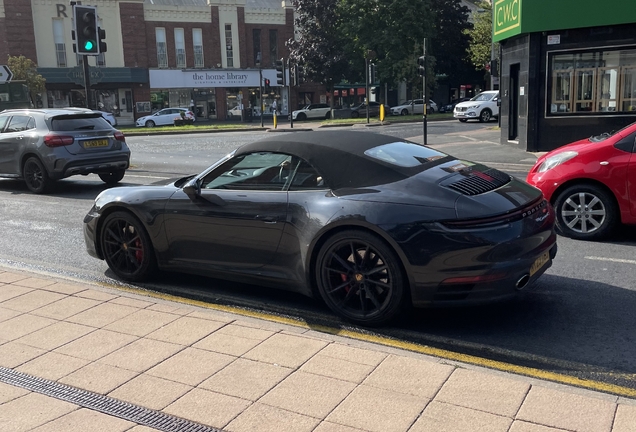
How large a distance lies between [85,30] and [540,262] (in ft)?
43.6

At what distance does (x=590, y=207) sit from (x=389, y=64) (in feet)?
123

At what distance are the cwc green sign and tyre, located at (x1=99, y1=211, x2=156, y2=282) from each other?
13.9m

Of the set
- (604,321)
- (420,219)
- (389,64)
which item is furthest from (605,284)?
(389,64)

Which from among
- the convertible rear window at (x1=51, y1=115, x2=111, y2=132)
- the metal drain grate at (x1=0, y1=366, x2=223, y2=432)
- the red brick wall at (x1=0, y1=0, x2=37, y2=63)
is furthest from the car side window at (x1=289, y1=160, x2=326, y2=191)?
the red brick wall at (x1=0, y1=0, x2=37, y2=63)

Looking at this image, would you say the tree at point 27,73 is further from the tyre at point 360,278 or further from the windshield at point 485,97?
the tyre at point 360,278

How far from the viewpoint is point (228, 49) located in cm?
5278

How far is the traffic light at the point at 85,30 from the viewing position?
574 inches

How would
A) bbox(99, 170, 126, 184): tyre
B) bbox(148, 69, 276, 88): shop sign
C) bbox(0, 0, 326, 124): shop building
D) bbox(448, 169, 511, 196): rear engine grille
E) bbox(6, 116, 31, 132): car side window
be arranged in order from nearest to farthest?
bbox(448, 169, 511, 196): rear engine grille, bbox(6, 116, 31, 132): car side window, bbox(99, 170, 126, 184): tyre, bbox(0, 0, 326, 124): shop building, bbox(148, 69, 276, 88): shop sign

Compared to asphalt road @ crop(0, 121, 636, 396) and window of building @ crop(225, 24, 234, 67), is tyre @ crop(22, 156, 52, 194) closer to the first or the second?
asphalt road @ crop(0, 121, 636, 396)

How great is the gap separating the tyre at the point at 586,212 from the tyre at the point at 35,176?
9.00 metres

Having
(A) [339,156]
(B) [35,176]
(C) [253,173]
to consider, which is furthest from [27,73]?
(A) [339,156]

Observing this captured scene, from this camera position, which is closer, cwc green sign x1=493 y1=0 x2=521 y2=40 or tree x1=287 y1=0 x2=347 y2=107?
cwc green sign x1=493 y1=0 x2=521 y2=40

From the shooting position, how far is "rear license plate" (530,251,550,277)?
442 centimetres

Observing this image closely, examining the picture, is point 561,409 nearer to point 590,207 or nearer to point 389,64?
point 590,207
